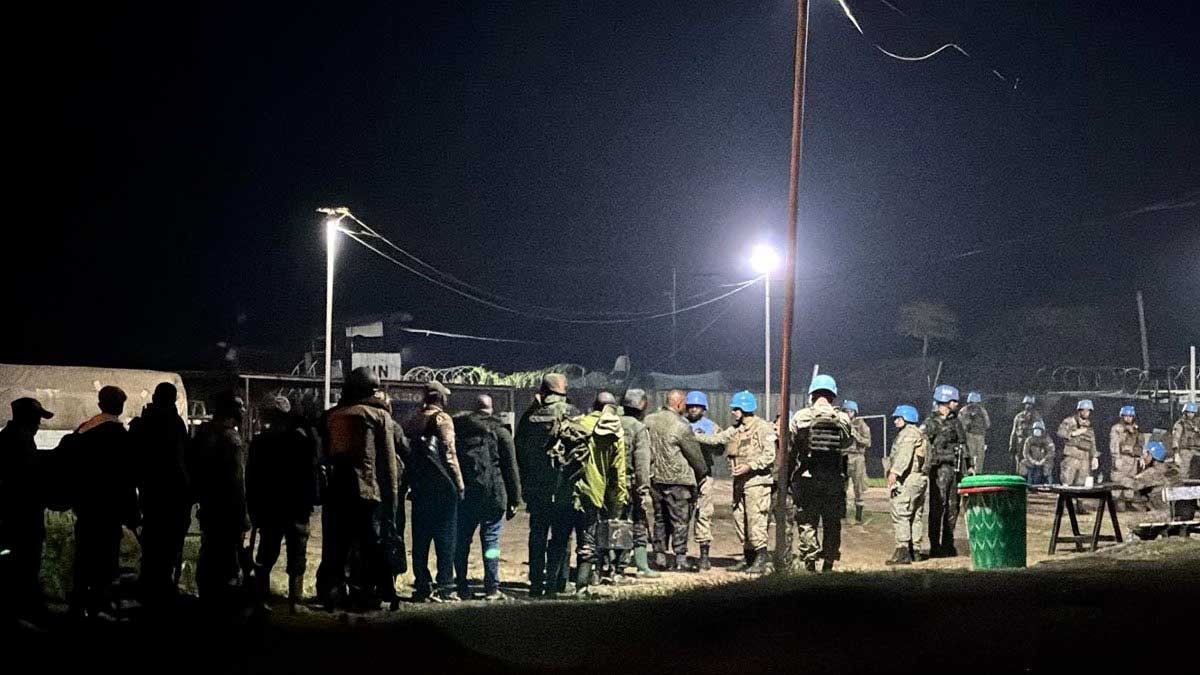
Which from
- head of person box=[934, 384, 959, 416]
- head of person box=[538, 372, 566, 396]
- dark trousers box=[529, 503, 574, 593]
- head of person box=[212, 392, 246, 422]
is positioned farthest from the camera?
head of person box=[934, 384, 959, 416]

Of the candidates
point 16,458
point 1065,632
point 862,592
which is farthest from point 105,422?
point 1065,632

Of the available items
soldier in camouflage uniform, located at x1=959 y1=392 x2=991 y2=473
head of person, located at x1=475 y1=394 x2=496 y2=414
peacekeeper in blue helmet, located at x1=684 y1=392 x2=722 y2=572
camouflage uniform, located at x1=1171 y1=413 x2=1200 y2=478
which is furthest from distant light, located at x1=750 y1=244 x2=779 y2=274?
head of person, located at x1=475 y1=394 x2=496 y2=414

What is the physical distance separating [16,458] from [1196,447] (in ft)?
71.7

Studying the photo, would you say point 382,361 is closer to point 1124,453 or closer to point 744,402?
point 1124,453

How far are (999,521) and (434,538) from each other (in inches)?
250

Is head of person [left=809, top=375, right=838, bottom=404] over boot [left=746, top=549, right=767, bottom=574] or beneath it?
over

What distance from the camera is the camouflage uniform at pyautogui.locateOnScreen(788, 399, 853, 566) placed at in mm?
14070

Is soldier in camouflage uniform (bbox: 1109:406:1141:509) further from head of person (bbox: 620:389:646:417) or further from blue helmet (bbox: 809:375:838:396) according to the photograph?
head of person (bbox: 620:389:646:417)

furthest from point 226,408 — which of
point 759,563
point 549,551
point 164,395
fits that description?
point 759,563

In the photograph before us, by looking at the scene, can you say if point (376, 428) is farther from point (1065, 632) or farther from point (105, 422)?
point (1065, 632)

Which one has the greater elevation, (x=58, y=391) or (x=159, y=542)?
(x=58, y=391)

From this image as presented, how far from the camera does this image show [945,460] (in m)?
16.0

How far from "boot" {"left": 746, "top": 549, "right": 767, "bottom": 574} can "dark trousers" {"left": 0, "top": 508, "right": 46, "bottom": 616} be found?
767 cm

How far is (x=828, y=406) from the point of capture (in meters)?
14.2
